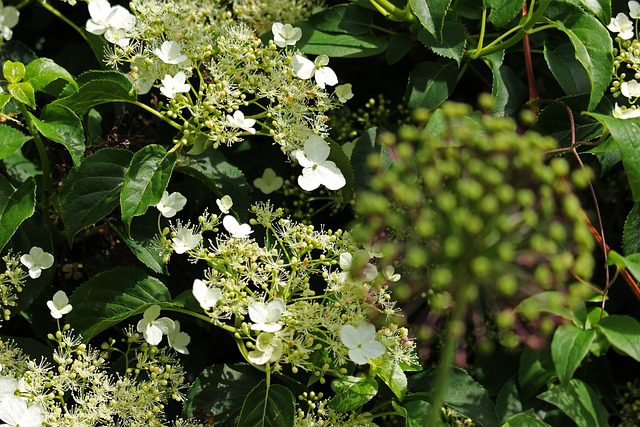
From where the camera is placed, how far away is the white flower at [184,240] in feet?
4.91

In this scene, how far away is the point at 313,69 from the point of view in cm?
165

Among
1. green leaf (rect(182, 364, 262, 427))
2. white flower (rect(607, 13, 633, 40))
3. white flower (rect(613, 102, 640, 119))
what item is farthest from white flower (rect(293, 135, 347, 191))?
white flower (rect(607, 13, 633, 40))

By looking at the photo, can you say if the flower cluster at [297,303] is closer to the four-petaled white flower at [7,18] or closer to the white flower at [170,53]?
the white flower at [170,53]

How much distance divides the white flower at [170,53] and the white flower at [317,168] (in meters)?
0.31

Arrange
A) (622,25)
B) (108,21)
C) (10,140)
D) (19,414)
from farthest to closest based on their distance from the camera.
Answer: (622,25) < (108,21) < (10,140) < (19,414)

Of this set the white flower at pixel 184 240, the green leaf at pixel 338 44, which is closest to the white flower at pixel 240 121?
the white flower at pixel 184 240

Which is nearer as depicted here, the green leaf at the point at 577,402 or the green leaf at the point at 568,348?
the green leaf at the point at 568,348

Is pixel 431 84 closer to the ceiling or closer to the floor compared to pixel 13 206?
closer to the ceiling

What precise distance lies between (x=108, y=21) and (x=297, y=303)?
0.76m

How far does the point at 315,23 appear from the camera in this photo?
1947 mm

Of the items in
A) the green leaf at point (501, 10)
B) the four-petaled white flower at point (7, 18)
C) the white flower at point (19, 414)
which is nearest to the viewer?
the white flower at point (19, 414)

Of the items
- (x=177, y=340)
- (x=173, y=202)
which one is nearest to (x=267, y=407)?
(x=177, y=340)

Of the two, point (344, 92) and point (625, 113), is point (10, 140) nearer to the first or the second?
point (344, 92)

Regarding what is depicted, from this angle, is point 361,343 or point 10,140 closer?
point 361,343
